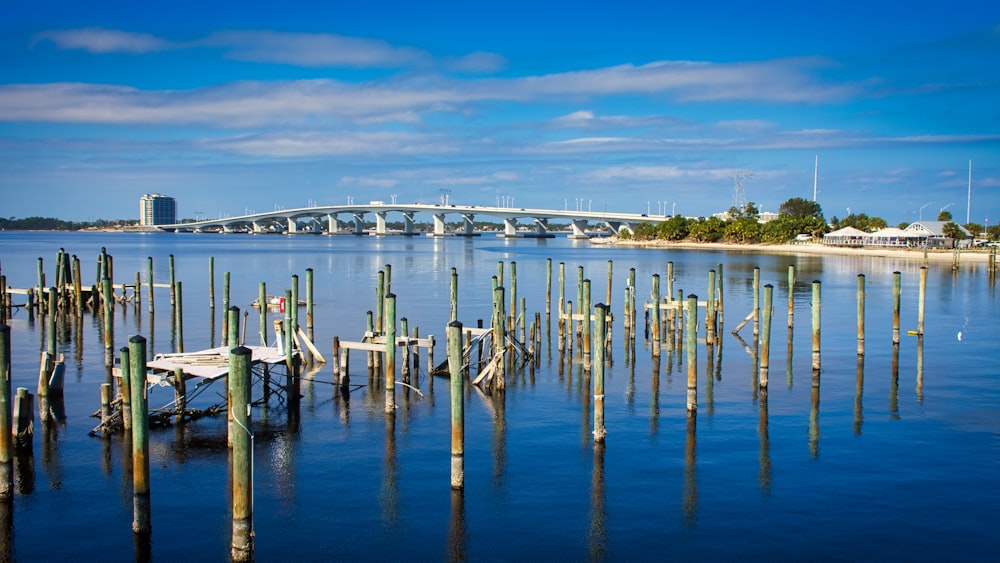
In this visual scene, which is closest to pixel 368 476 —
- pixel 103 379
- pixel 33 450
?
pixel 33 450

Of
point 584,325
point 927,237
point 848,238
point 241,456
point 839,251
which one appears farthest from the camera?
point 848,238

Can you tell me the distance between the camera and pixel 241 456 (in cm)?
1064

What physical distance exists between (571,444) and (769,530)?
15.8 ft

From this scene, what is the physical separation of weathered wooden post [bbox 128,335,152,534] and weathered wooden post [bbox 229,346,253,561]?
4.09ft

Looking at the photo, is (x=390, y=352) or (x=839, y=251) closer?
(x=390, y=352)

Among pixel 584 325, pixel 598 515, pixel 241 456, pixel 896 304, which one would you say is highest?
pixel 896 304

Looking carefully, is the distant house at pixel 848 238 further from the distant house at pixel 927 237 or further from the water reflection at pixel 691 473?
the water reflection at pixel 691 473

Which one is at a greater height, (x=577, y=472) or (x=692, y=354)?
(x=692, y=354)

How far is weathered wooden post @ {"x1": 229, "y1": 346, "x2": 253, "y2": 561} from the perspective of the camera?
10680 millimetres

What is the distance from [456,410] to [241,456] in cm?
353

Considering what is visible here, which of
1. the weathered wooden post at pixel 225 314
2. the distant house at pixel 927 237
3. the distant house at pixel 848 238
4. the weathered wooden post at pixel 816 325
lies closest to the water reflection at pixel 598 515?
the weathered wooden post at pixel 225 314

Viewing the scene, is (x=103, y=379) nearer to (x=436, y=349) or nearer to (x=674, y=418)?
(x=436, y=349)

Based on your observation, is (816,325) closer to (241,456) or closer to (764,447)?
(764,447)

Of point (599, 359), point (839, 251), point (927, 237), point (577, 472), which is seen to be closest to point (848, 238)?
point (927, 237)
